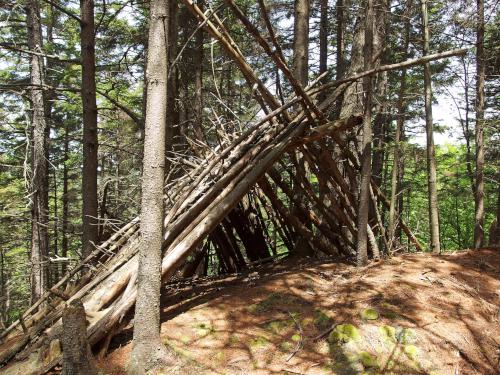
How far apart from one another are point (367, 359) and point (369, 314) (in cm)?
59

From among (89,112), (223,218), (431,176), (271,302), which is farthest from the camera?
(431,176)

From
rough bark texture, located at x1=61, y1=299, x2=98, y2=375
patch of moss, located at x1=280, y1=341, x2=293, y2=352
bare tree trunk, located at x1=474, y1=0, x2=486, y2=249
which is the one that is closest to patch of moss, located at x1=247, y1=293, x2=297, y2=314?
patch of moss, located at x1=280, y1=341, x2=293, y2=352

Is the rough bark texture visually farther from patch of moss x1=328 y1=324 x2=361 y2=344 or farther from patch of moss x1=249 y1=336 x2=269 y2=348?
patch of moss x1=328 y1=324 x2=361 y2=344

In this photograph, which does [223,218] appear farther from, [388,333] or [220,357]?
[388,333]

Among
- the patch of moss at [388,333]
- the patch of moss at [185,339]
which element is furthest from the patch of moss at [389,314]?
the patch of moss at [185,339]

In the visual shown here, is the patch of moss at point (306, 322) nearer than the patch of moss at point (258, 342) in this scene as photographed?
No

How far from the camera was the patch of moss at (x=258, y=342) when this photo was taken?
3.66 metres

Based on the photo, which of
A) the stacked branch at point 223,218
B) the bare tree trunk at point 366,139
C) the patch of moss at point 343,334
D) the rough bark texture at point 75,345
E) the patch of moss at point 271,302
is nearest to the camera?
the rough bark texture at point 75,345

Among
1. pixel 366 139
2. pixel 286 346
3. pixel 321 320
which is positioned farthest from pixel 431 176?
pixel 286 346

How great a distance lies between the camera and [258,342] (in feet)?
12.1

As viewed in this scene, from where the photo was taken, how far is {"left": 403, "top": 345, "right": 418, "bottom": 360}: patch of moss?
11.2 feet

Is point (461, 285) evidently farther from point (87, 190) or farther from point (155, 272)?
point (87, 190)

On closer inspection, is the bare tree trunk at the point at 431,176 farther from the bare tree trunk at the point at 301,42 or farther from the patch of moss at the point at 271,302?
the patch of moss at the point at 271,302

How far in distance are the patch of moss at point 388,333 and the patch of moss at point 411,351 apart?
0.13 metres
